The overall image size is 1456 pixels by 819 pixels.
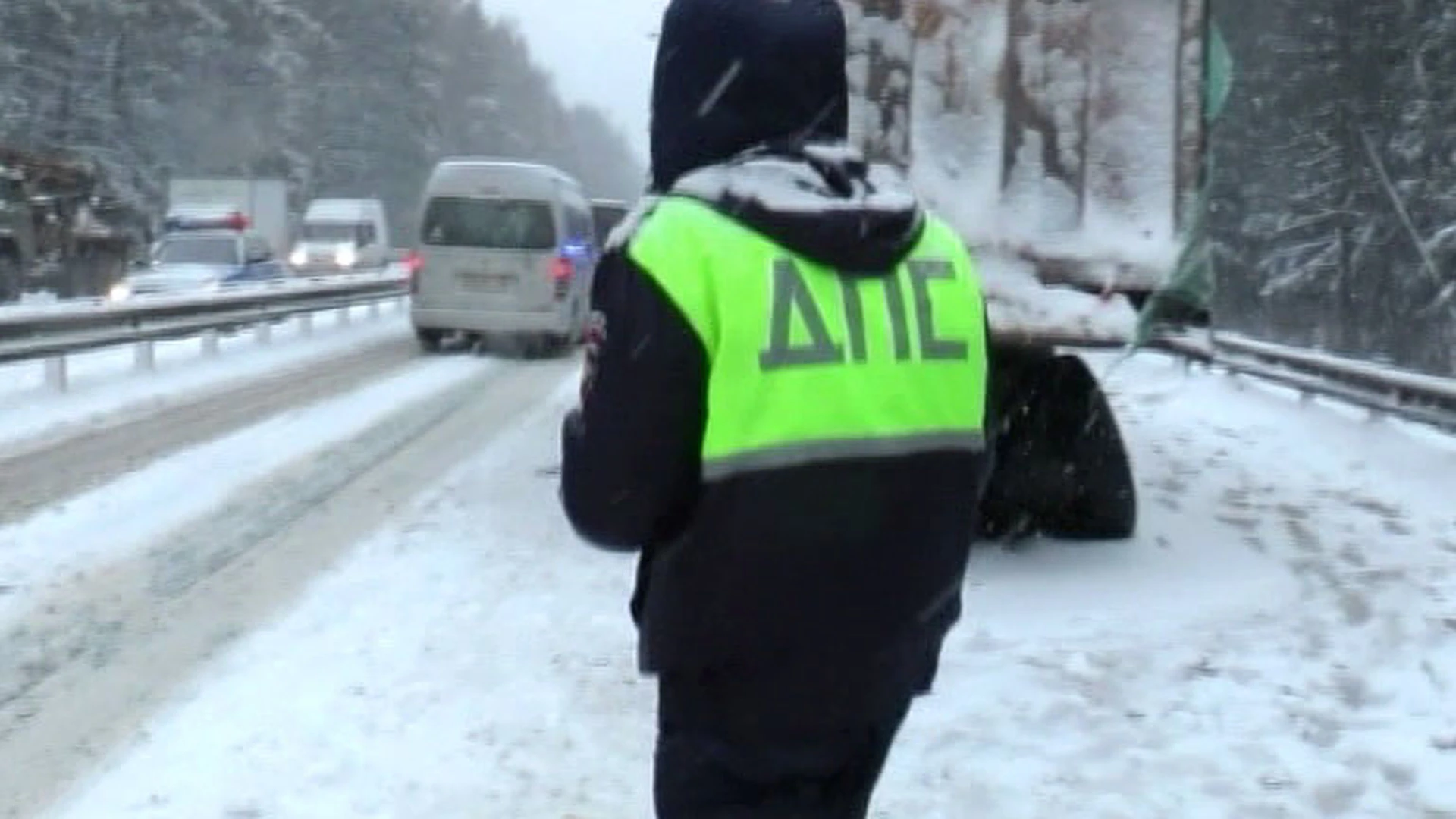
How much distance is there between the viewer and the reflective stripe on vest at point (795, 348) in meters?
2.43

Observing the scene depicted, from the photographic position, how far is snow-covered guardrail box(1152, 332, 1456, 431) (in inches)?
512

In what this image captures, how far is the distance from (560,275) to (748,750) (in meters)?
22.9

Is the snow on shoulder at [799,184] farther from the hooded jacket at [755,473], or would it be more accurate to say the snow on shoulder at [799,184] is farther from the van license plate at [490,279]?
the van license plate at [490,279]

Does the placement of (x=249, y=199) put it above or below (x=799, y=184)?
above

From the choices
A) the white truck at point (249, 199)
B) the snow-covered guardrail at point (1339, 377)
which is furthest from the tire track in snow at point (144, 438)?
the white truck at point (249, 199)

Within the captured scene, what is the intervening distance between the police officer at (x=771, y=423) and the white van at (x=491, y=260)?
22600 millimetres

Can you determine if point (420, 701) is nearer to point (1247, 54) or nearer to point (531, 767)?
point (531, 767)


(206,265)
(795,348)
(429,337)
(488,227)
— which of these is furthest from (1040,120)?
(206,265)

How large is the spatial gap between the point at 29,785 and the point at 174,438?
29.4 feet

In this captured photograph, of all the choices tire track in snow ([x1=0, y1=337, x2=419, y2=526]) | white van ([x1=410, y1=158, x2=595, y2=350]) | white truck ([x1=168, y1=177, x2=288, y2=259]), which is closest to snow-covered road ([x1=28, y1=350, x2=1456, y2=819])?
tire track in snow ([x1=0, y1=337, x2=419, y2=526])

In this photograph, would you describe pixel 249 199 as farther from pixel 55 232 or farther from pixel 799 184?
pixel 799 184

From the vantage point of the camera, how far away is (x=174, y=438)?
46.6 ft

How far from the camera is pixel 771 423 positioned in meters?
2.44

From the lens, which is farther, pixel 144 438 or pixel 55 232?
pixel 55 232
